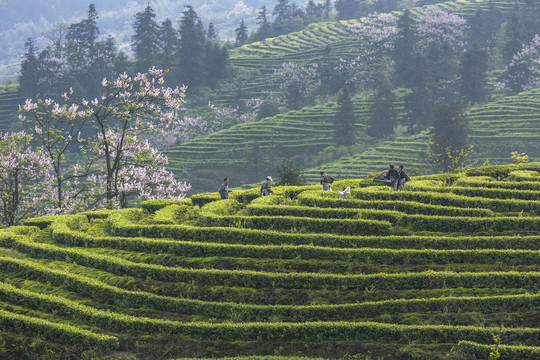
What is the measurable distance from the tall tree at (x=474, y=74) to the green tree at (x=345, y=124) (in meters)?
18.2

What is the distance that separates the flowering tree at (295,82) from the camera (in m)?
84.1

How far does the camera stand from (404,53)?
82812 mm

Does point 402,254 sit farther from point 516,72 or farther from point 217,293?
point 516,72

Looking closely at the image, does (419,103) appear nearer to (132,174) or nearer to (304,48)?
(304,48)

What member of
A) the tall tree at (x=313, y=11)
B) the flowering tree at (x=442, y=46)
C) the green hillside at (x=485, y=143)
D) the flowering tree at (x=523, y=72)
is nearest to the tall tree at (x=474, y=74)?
the flowering tree at (x=442, y=46)

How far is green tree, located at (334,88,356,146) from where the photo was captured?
6806 cm

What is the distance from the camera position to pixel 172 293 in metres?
17.6

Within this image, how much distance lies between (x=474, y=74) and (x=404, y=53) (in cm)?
1430

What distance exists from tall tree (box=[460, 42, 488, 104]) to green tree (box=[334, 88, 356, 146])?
18243 millimetres

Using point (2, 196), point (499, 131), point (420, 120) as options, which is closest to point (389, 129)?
point (420, 120)

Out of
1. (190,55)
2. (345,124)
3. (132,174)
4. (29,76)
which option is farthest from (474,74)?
(29,76)

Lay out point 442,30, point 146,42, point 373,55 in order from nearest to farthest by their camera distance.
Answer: point 373,55 < point 442,30 < point 146,42

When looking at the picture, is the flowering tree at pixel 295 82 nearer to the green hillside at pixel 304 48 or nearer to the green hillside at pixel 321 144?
the green hillside at pixel 304 48

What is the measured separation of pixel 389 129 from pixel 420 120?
5.40 m
